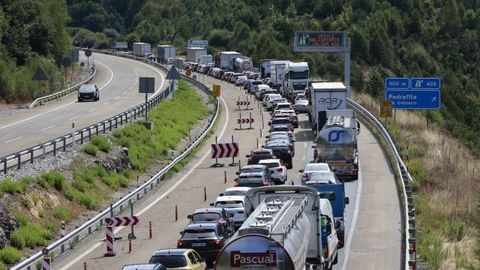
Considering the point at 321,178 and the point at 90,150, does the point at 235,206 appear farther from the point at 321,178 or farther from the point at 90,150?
the point at 90,150

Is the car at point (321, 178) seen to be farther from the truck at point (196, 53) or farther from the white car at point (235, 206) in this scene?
the truck at point (196, 53)

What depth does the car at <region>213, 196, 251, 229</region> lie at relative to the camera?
34.2 meters

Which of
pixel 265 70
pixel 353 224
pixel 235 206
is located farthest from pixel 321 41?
pixel 235 206

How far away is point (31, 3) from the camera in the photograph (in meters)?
98.1

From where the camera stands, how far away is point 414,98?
60.6 meters

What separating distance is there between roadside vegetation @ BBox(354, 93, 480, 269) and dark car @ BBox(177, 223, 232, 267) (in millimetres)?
5625

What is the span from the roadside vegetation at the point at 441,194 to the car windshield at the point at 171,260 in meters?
7.21

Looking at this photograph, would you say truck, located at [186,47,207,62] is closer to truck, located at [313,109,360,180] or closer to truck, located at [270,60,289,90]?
truck, located at [270,60,289,90]

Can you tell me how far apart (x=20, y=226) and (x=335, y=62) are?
442ft

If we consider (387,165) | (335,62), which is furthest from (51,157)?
(335,62)

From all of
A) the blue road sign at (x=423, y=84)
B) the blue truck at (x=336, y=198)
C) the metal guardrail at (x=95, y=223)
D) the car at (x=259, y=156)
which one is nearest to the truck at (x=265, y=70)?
the blue road sign at (x=423, y=84)

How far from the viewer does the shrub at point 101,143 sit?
157 ft

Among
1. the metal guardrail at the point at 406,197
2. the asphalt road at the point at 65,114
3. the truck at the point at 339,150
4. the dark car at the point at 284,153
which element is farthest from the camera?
the asphalt road at the point at 65,114

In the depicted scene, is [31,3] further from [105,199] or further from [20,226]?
[20,226]
